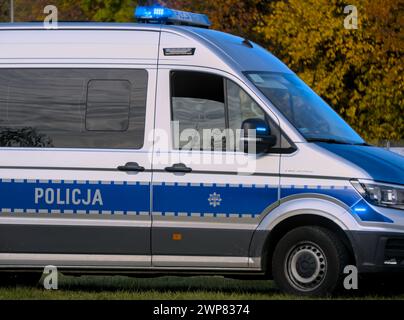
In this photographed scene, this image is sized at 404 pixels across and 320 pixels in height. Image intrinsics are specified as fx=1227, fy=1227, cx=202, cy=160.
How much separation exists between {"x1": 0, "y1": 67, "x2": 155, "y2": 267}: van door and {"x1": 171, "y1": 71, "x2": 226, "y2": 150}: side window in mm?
245

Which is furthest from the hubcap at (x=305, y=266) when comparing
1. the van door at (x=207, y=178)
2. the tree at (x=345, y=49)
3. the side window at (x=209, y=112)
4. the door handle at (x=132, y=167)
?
the tree at (x=345, y=49)

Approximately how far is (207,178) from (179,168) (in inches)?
10.2

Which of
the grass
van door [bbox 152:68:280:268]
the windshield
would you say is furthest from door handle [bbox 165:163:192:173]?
the grass

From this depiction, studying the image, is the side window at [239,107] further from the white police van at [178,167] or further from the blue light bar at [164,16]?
the blue light bar at [164,16]

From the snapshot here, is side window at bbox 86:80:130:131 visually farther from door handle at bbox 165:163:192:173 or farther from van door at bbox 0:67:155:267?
door handle at bbox 165:163:192:173

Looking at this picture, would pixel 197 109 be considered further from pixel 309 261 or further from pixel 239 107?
pixel 309 261

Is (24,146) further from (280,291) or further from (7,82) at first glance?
(280,291)

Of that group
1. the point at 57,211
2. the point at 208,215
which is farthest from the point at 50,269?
the point at 208,215

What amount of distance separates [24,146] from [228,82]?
6.27 ft

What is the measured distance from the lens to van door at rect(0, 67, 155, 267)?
1058 centimetres

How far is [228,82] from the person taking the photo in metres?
10.6

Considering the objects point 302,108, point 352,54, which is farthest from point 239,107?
point 352,54

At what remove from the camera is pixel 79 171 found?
1065 centimetres

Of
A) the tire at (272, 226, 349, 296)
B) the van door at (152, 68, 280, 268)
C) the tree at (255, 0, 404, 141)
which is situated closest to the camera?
the tire at (272, 226, 349, 296)
